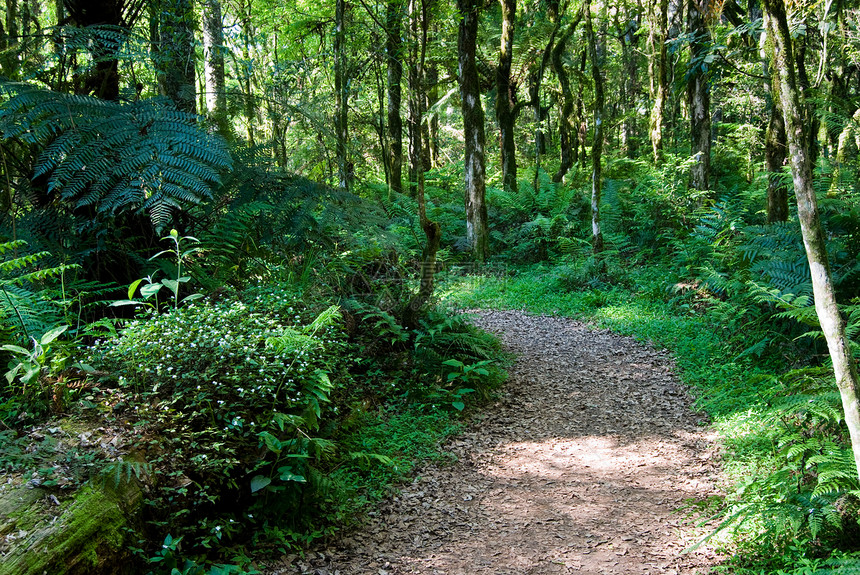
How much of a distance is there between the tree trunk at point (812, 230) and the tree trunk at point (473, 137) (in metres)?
8.65

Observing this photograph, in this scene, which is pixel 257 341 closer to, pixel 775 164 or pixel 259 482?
pixel 259 482

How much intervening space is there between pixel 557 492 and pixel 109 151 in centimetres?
410

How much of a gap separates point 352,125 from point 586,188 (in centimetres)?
706

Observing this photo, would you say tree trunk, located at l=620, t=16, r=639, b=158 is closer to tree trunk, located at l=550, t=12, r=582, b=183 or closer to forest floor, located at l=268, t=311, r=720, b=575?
tree trunk, located at l=550, t=12, r=582, b=183

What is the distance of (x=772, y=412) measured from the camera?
13.8 feet

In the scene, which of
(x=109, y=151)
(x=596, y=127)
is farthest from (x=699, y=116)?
(x=109, y=151)

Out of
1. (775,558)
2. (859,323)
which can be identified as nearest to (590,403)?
(859,323)

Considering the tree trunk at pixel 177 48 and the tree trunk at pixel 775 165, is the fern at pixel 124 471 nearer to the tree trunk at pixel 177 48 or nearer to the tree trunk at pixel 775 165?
the tree trunk at pixel 177 48

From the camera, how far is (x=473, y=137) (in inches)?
462

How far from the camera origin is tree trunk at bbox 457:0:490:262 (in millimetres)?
11133

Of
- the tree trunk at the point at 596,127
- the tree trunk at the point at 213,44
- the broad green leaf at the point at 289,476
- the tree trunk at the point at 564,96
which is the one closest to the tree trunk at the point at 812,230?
the broad green leaf at the point at 289,476

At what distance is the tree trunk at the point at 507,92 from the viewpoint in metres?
13.7

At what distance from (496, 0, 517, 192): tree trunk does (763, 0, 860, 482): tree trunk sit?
11.7 meters

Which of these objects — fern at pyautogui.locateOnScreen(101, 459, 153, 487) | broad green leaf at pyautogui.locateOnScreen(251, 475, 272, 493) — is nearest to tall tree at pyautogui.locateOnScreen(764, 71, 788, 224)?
broad green leaf at pyautogui.locateOnScreen(251, 475, 272, 493)
